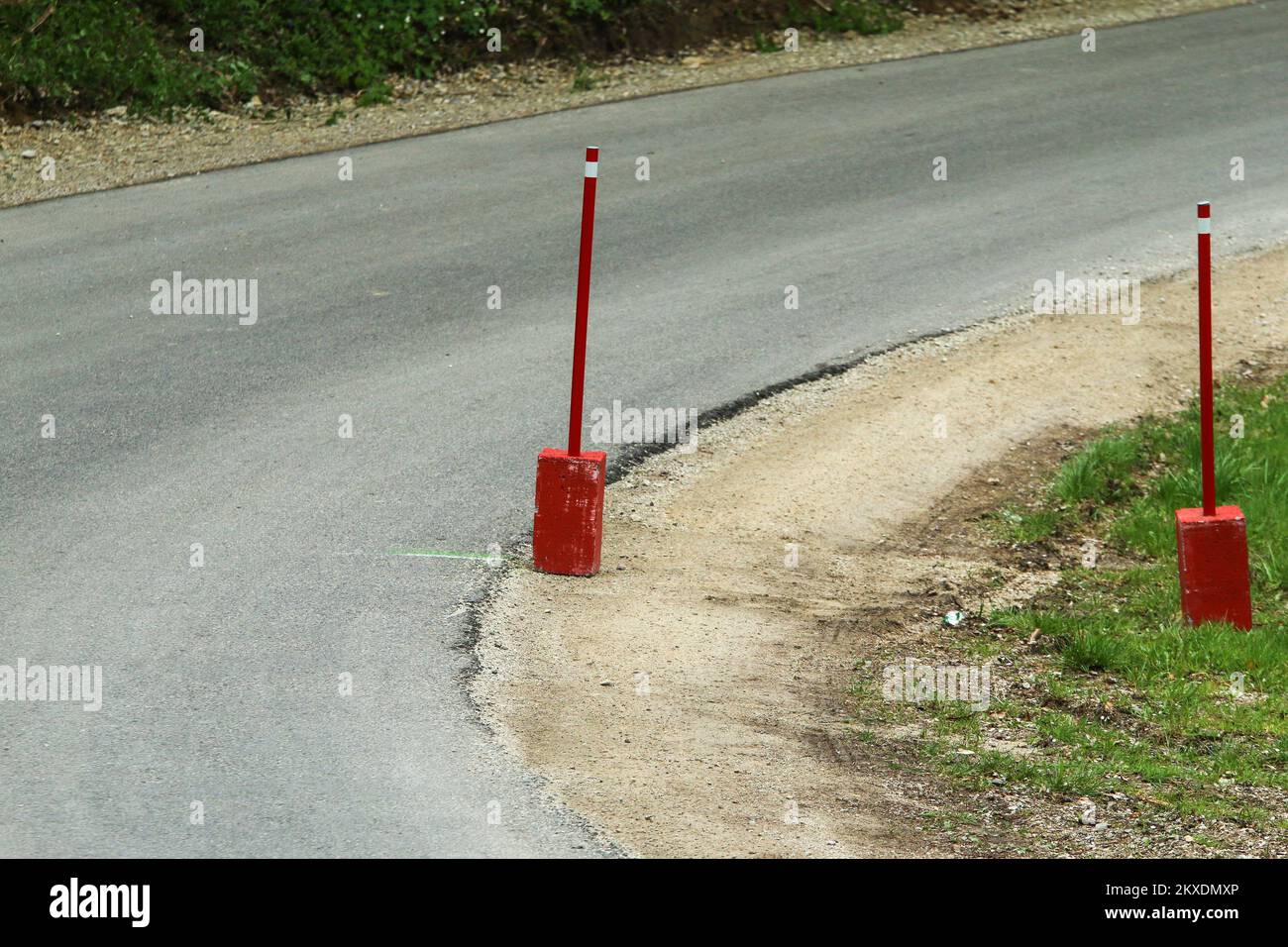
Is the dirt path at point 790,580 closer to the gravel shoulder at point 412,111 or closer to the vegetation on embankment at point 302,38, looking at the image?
the gravel shoulder at point 412,111

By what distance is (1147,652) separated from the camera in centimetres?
741

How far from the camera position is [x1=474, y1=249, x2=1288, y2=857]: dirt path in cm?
582

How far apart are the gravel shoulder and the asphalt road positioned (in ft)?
1.56

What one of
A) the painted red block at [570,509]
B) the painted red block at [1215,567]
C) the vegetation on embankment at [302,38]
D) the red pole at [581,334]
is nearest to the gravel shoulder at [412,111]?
the vegetation on embankment at [302,38]

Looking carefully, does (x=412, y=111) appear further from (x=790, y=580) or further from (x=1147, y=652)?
(x=1147, y=652)

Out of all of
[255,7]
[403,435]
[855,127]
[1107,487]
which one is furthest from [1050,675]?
[255,7]

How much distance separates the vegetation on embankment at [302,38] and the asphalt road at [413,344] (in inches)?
71.6

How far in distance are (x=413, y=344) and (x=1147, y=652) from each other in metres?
5.17

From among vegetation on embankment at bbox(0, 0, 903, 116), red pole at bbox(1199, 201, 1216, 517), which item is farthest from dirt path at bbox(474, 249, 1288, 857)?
vegetation on embankment at bbox(0, 0, 903, 116)

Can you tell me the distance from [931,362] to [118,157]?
7.57m

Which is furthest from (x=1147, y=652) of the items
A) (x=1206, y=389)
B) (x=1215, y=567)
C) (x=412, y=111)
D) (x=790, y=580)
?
(x=412, y=111)

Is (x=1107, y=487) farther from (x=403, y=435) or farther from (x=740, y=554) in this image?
(x=403, y=435)

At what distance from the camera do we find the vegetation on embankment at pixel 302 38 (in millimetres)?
15141

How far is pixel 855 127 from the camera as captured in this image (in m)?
15.2
